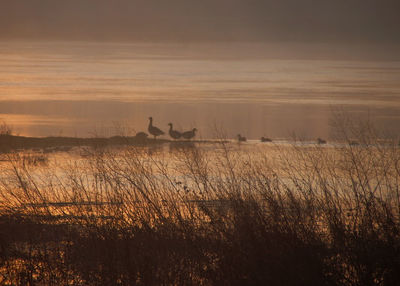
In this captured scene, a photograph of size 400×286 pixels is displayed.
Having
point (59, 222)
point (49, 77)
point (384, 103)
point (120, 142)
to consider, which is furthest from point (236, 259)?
point (49, 77)

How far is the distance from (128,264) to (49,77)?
60.8 m

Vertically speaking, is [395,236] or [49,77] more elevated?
[49,77]

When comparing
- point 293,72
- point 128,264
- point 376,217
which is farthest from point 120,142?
point 293,72

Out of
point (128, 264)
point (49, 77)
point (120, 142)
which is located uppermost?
point (49, 77)

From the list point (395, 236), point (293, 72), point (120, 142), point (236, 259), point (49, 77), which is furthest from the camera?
point (293, 72)

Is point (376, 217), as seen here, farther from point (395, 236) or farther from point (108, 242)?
point (108, 242)

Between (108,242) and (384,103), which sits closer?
(108,242)

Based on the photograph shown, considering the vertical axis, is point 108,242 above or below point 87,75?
below

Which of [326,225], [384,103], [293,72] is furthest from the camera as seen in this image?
[293,72]

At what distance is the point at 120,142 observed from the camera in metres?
9.23

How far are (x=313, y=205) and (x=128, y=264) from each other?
2.76 m

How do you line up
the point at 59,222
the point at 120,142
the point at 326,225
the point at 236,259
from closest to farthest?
the point at 236,259
the point at 326,225
the point at 59,222
the point at 120,142

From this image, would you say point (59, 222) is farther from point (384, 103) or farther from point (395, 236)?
point (384, 103)

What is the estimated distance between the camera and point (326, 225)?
7.38 metres
